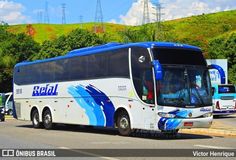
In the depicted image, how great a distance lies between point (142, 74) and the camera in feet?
65.1

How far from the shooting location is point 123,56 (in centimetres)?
2089

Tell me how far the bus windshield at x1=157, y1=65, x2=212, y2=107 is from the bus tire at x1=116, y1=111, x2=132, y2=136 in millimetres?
2183

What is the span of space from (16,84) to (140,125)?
12692 mm

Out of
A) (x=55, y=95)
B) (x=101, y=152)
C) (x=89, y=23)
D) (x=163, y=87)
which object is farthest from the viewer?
(x=89, y=23)

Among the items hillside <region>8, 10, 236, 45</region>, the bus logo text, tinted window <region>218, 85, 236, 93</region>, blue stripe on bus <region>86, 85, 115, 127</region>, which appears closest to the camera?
blue stripe on bus <region>86, 85, 115, 127</region>

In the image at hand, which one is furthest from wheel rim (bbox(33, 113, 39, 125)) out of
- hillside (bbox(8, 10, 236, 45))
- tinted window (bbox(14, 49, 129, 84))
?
hillside (bbox(8, 10, 236, 45))

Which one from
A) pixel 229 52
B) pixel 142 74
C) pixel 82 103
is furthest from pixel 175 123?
pixel 229 52

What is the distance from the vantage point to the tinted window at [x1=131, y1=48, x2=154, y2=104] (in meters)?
19.5

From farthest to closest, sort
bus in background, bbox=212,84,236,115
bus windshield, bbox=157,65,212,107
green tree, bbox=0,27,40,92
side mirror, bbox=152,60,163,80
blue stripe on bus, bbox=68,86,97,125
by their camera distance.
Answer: green tree, bbox=0,27,40,92 < bus in background, bbox=212,84,236,115 < blue stripe on bus, bbox=68,86,97,125 < bus windshield, bbox=157,65,212,107 < side mirror, bbox=152,60,163,80

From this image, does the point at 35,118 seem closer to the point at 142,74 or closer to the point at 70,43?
the point at 142,74

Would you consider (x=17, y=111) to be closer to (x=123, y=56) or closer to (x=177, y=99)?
(x=123, y=56)

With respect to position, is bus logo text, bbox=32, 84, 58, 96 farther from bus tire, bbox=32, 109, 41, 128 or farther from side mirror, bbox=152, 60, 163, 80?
side mirror, bbox=152, 60, 163, 80

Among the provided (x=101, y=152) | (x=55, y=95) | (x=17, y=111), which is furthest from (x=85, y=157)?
(x=17, y=111)

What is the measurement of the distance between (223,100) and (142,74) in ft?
58.2
